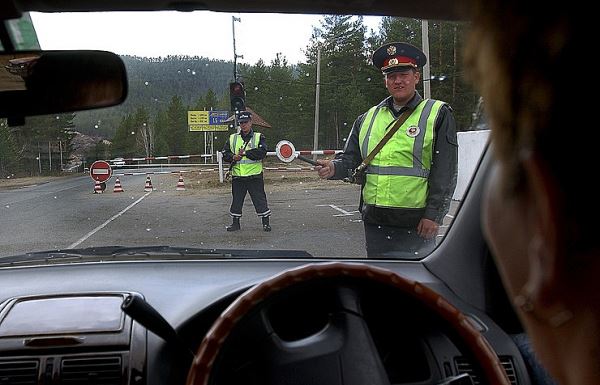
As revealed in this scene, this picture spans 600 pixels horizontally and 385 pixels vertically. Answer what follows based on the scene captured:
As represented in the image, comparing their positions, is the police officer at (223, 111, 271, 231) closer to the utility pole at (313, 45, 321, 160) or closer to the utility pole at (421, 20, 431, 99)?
the utility pole at (313, 45, 321, 160)

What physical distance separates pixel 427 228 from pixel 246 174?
5.95 ft

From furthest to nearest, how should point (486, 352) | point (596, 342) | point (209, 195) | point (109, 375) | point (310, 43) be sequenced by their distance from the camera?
point (209, 195) < point (310, 43) < point (109, 375) < point (486, 352) < point (596, 342)

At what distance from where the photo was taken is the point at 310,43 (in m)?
3.79

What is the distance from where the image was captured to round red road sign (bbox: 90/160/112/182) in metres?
4.50

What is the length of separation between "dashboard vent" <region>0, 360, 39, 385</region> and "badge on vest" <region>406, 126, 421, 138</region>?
261cm

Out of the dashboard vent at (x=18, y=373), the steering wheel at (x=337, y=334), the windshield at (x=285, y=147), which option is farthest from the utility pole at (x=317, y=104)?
the dashboard vent at (x=18, y=373)

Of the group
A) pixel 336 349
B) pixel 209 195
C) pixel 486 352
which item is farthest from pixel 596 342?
pixel 209 195

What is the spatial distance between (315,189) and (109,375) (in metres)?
2.70

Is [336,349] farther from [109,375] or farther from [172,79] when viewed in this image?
[172,79]

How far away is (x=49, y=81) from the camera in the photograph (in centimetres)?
231

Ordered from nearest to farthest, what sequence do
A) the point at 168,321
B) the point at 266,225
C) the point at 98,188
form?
1. the point at 168,321
2. the point at 98,188
3. the point at 266,225

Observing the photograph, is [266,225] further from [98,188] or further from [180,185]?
[98,188]

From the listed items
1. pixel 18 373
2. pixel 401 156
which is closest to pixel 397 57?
pixel 401 156

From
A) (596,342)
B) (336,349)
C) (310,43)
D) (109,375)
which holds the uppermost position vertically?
(310,43)
